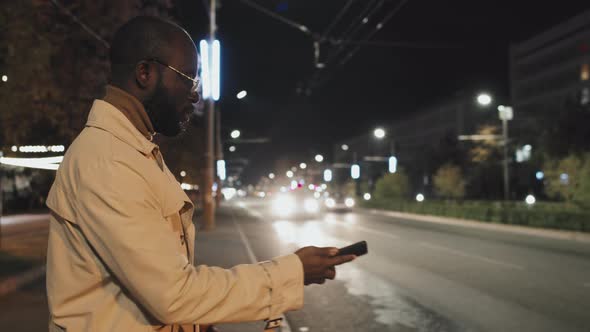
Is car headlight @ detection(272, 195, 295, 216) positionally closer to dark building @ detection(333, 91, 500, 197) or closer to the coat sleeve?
dark building @ detection(333, 91, 500, 197)

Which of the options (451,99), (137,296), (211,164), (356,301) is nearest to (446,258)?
(356,301)

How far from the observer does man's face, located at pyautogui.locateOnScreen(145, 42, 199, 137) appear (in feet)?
5.31

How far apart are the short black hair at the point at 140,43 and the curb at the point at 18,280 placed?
8823 mm

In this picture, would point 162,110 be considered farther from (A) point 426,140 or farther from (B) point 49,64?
(A) point 426,140

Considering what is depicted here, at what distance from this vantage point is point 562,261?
13.6 meters

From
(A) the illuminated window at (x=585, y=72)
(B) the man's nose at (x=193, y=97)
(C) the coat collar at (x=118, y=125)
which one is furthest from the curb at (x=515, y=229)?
(A) the illuminated window at (x=585, y=72)

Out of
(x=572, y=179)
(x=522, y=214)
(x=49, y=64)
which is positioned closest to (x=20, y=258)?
(x=49, y=64)

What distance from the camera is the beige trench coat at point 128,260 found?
132 cm

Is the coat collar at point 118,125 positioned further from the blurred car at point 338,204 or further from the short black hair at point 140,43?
the blurred car at point 338,204

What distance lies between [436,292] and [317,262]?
8409mm

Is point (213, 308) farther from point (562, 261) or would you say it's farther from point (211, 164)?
point (211, 164)

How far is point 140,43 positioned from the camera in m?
1.60

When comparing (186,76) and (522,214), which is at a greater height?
(186,76)

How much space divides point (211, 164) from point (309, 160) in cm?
11543
